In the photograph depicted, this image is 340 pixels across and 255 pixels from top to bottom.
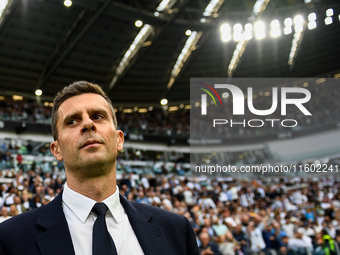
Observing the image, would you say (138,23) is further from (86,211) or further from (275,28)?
(86,211)

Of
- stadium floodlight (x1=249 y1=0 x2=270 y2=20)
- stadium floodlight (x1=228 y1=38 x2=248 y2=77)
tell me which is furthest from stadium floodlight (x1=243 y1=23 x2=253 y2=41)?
stadium floodlight (x1=228 y1=38 x2=248 y2=77)

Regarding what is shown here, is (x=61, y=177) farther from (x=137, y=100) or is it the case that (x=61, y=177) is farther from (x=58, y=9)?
(x=137, y=100)

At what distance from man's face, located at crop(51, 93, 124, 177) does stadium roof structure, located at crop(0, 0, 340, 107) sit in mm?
19190

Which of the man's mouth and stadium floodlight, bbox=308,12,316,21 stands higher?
stadium floodlight, bbox=308,12,316,21

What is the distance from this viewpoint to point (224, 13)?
2419 cm

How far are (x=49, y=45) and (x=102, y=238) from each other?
25502mm

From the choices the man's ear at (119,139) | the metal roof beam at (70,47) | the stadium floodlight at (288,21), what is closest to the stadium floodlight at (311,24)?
the stadium floodlight at (288,21)

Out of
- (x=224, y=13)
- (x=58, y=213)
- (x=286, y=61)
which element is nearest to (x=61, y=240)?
(x=58, y=213)

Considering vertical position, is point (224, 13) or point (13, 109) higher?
point (224, 13)

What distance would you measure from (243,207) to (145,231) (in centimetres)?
1102

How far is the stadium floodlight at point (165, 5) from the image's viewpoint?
2255cm

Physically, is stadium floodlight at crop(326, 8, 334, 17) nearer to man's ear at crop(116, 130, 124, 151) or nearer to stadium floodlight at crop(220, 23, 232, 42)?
stadium floodlight at crop(220, 23, 232, 42)

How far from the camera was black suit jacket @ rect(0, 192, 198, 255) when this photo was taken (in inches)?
54.6

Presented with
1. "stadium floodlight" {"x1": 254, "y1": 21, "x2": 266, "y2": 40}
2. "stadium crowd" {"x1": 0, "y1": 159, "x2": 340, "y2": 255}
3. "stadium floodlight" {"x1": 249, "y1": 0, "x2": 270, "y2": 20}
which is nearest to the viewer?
"stadium crowd" {"x1": 0, "y1": 159, "x2": 340, "y2": 255}
